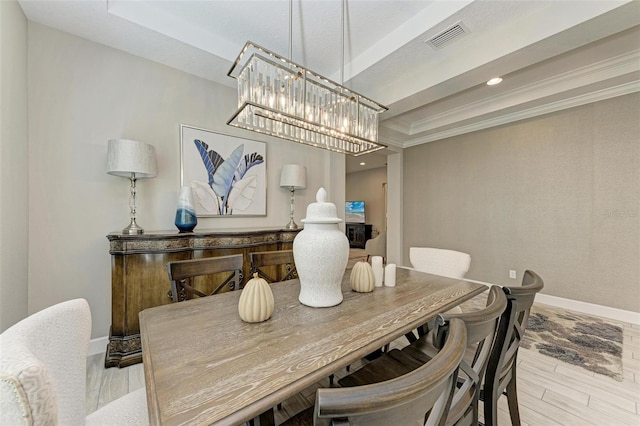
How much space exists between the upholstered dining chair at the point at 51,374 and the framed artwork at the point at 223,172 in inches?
75.6

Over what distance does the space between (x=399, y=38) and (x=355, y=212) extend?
660 cm

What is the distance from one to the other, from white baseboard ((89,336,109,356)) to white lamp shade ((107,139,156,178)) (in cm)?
143

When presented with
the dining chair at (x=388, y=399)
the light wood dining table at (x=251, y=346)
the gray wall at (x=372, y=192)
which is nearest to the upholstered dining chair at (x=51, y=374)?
the light wood dining table at (x=251, y=346)

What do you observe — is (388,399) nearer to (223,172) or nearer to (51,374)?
(51,374)

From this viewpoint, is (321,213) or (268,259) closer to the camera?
(321,213)

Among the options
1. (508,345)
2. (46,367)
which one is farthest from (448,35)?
(46,367)

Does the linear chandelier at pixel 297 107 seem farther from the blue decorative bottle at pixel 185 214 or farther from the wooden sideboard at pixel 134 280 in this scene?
the wooden sideboard at pixel 134 280

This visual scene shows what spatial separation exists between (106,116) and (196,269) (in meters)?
1.79

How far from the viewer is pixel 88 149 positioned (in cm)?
210

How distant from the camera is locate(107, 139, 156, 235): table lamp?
1945mm

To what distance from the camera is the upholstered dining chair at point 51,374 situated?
0.38m

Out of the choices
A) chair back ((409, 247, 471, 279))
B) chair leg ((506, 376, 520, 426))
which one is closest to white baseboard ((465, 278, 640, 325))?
chair back ((409, 247, 471, 279))

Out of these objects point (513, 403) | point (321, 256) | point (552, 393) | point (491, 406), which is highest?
point (321, 256)

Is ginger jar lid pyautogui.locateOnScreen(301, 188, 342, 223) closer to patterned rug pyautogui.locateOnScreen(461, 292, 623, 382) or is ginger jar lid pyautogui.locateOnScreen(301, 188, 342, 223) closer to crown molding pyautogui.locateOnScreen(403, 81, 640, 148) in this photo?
patterned rug pyautogui.locateOnScreen(461, 292, 623, 382)
